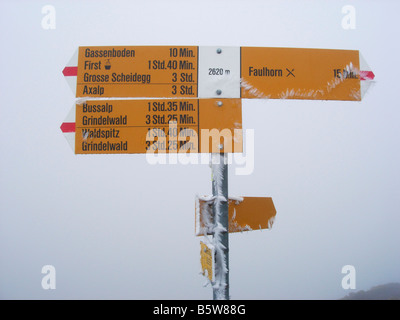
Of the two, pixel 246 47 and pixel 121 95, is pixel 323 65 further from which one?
pixel 121 95

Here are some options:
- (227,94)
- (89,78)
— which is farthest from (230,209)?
(89,78)

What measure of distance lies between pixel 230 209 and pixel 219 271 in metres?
0.31

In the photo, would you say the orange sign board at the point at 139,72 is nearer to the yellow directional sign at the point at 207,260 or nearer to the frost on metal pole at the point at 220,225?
the frost on metal pole at the point at 220,225

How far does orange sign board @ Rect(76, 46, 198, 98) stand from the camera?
5.08 ft

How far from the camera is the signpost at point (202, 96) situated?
1.50m

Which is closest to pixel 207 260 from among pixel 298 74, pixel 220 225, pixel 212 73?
pixel 220 225

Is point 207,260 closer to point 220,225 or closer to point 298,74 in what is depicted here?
point 220,225

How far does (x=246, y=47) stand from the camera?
1.57 meters

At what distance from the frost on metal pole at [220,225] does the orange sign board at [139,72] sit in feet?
1.31

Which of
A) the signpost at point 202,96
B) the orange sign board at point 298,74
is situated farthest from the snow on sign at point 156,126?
the orange sign board at point 298,74

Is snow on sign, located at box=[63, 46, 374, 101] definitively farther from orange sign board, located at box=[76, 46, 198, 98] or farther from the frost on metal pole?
the frost on metal pole

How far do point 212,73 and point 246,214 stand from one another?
0.76 metres

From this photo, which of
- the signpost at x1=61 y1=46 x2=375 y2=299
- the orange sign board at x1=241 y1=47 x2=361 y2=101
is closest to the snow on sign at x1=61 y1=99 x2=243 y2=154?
the signpost at x1=61 y1=46 x2=375 y2=299

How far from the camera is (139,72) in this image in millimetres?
1567
